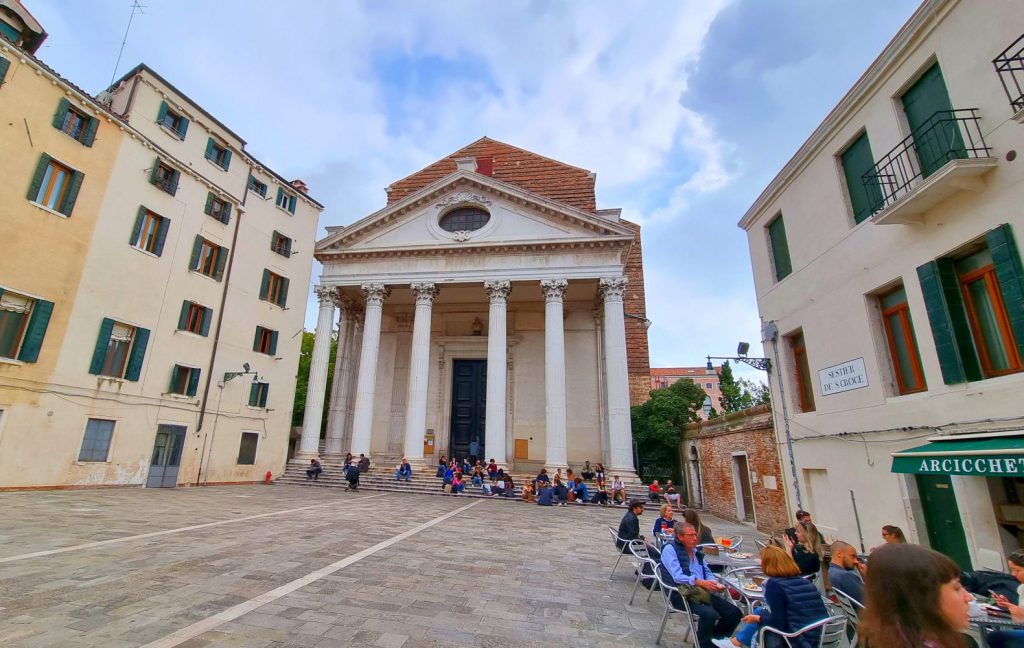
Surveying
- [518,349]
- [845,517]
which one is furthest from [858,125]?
[518,349]

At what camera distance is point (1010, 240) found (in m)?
5.23

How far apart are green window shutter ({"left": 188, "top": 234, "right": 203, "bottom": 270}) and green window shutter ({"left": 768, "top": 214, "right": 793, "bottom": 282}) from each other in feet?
54.8

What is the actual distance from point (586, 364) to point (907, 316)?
1435cm

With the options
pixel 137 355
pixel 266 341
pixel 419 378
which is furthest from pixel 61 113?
pixel 419 378

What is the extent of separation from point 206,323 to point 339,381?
6.63 meters

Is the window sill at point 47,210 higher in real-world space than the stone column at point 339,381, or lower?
higher

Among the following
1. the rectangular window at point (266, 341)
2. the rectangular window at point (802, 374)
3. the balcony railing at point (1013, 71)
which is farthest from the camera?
the rectangular window at point (266, 341)

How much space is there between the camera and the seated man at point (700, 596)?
11.7 feet

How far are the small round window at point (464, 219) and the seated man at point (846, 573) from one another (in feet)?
58.3

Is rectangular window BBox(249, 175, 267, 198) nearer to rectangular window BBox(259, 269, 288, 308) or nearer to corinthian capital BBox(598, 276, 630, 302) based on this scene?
rectangular window BBox(259, 269, 288, 308)

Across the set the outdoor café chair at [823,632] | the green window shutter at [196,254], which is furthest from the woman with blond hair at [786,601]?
the green window shutter at [196,254]

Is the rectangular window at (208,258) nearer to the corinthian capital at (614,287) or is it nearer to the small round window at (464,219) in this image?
the small round window at (464,219)

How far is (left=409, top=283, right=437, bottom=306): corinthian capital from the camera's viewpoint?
747 inches

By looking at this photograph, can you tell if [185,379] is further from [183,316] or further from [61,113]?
[61,113]
